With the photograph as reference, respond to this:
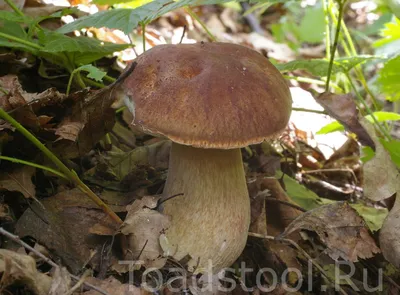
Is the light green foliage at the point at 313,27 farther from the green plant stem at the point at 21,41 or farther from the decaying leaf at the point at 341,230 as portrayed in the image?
the green plant stem at the point at 21,41

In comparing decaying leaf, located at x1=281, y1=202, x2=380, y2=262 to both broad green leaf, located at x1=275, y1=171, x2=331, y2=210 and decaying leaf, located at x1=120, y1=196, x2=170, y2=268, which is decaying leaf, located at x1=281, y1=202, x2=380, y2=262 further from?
decaying leaf, located at x1=120, y1=196, x2=170, y2=268

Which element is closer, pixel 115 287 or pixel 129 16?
pixel 115 287

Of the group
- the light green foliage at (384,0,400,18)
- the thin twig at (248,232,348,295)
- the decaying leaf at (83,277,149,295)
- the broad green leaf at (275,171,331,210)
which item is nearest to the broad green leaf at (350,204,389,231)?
the broad green leaf at (275,171,331,210)

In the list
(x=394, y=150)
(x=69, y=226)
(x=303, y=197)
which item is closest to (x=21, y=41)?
(x=69, y=226)

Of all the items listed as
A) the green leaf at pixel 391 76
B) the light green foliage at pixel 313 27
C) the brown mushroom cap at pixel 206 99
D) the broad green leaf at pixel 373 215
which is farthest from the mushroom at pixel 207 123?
the light green foliage at pixel 313 27

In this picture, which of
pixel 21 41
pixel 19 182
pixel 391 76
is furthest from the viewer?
pixel 391 76

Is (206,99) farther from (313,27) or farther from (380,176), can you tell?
(313,27)

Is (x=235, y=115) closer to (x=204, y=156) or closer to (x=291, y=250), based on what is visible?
(x=204, y=156)
